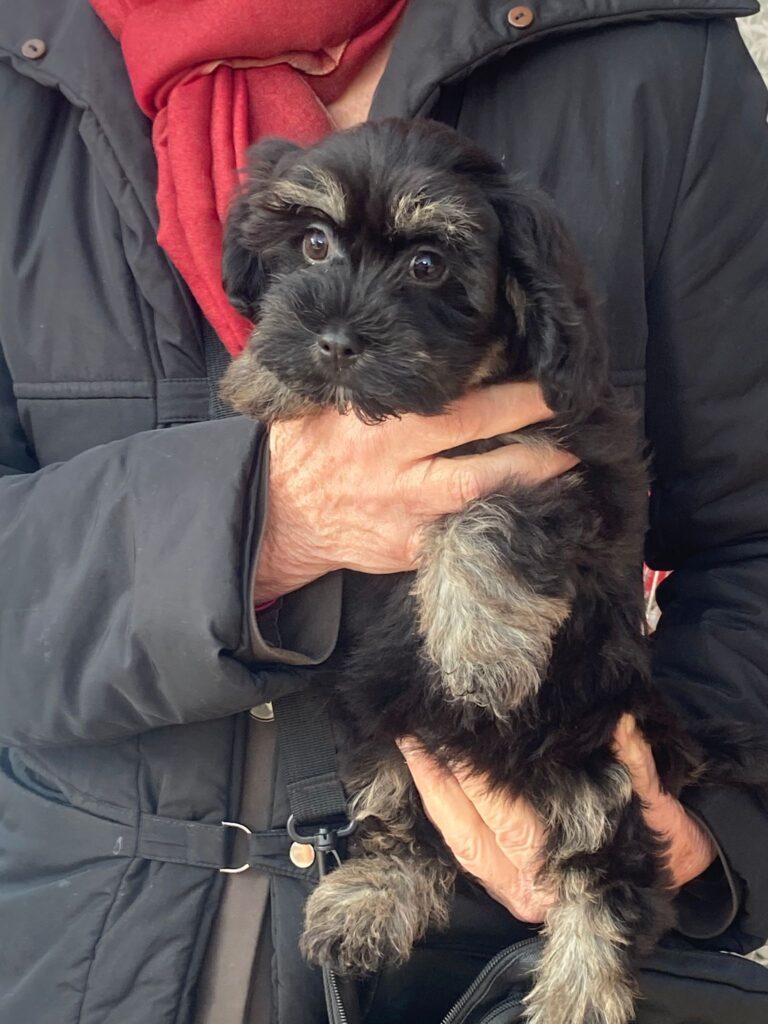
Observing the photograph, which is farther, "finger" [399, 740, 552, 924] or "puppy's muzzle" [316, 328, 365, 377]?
"finger" [399, 740, 552, 924]

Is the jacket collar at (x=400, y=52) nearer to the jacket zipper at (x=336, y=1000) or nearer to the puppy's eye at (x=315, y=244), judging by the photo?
the puppy's eye at (x=315, y=244)

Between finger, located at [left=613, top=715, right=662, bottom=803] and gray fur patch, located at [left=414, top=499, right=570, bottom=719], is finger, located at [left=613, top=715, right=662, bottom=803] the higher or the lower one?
the lower one

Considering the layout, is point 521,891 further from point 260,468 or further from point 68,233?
point 68,233

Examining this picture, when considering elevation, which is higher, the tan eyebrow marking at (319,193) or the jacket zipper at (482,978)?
the tan eyebrow marking at (319,193)

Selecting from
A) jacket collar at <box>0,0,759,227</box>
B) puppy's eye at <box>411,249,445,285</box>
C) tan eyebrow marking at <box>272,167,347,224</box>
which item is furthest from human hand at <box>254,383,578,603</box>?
jacket collar at <box>0,0,759,227</box>

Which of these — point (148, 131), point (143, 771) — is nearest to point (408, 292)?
point (148, 131)

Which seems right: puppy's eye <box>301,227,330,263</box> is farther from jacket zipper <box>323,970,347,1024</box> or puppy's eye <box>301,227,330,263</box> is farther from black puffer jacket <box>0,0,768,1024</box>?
jacket zipper <box>323,970,347,1024</box>

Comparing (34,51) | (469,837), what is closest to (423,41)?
(34,51)

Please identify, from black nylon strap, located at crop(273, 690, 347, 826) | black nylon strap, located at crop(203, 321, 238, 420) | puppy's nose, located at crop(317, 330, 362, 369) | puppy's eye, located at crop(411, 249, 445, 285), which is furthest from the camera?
black nylon strap, located at crop(203, 321, 238, 420)

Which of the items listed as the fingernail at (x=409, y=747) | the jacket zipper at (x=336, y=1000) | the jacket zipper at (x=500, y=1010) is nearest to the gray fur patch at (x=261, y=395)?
the fingernail at (x=409, y=747)
